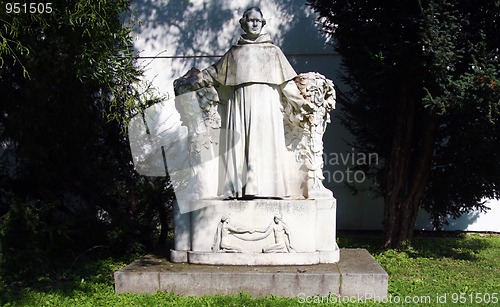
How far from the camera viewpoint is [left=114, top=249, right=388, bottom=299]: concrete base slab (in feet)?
16.0

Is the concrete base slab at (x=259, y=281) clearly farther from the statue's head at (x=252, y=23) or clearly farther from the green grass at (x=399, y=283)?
the statue's head at (x=252, y=23)

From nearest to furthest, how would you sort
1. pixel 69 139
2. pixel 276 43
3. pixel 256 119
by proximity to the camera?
pixel 256 119 → pixel 69 139 → pixel 276 43

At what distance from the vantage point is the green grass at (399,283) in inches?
189

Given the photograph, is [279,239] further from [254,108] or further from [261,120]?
[254,108]

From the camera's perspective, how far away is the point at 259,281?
490 cm

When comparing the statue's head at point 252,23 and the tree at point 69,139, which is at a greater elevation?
the statue's head at point 252,23

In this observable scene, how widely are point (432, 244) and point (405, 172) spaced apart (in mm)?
1396

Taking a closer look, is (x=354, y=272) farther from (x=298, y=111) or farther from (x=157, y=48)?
(x=157, y=48)

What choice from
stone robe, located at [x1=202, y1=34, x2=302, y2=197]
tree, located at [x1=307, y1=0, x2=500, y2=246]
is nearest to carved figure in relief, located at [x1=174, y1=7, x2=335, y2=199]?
stone robe, located at [x1=202, y1=34, x2=302, y2=197]

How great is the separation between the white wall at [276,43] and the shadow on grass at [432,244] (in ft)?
0.76

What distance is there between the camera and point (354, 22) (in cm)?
747

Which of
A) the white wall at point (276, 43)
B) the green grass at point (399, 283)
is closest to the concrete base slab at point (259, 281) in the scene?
the green grass at point (399, 283)

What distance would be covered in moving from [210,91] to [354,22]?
285 centimetres

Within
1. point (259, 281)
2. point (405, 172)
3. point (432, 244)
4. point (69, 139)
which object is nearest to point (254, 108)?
point (259, 281)
